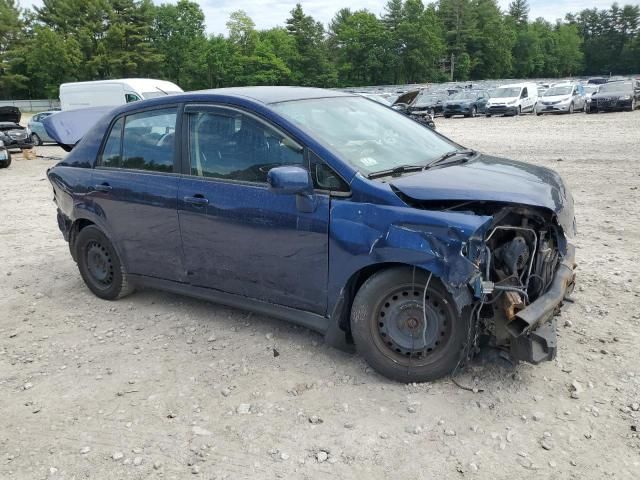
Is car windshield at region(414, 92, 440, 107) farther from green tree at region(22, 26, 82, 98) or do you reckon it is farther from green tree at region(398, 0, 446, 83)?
green tree at region(398, 0, 446, 83)

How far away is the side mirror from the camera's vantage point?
11.8 ft

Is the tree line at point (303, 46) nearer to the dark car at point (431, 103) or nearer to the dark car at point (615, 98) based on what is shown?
the dark car at point (431, 103)

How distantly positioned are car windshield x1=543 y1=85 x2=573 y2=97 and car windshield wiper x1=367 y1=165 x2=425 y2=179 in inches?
1101

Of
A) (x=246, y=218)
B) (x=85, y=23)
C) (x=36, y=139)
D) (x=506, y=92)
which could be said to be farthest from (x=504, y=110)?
(x=85, y=23)

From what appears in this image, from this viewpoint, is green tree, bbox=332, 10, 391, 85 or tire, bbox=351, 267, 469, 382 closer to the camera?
tire, bbox=351, 267, 469, 382

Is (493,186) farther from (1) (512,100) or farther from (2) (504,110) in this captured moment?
(1) (512,100)

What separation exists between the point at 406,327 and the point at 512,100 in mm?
28578

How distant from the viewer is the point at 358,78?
300 ft

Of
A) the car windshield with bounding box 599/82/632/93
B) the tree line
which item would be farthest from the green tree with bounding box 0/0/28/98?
the car windshield with bounding box 599/82/632/93

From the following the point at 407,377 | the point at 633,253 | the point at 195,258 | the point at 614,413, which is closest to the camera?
the point at 614,413

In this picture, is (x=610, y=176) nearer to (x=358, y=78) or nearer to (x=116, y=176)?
(x=116, y=176)

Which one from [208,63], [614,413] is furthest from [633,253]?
[208,63]

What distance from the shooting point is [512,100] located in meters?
29.5

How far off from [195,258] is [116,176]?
1106 millimetres
